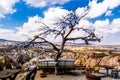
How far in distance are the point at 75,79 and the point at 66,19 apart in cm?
823

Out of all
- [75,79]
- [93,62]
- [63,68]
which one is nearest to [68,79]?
[75,79]

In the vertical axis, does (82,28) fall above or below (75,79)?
above

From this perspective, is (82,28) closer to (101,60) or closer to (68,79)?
(68,79)

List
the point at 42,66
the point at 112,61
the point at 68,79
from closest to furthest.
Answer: the point at 68,79 → the point at 42,66 → the point at 112,61

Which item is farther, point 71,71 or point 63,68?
point 71,71

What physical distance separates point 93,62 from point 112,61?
3.25 m

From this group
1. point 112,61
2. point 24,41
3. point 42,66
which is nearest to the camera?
point 42,66

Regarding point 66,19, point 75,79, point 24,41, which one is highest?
point 66,19

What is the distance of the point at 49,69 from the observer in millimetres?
32688

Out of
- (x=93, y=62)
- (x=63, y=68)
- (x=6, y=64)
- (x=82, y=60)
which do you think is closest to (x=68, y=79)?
(x=63, y=68)

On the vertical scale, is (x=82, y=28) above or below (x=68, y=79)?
above

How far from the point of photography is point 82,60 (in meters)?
51.2

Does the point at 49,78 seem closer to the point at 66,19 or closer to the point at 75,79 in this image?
the point at 75,79

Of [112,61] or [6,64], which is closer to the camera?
[6,64]
